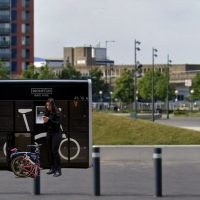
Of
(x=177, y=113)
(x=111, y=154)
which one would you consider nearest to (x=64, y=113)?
(x=111, y=154)

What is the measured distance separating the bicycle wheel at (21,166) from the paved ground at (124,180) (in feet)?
1.01

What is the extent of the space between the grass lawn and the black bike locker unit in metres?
6.01

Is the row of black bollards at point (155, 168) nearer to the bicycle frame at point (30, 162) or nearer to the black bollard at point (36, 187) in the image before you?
the black bollard at point (36, 187)

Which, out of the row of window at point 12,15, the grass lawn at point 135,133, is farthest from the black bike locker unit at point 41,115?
the row of window at point 12,15

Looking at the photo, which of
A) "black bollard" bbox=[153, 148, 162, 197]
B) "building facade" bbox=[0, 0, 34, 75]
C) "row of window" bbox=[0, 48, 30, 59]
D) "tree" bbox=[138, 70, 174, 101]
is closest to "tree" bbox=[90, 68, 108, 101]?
"tree" bbox=[138, 70, 174, 101]

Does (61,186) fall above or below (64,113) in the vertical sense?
below

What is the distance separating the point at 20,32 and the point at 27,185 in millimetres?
127856

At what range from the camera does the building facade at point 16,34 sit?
138750mm

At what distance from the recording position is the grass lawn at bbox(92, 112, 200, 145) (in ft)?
A: 70.0

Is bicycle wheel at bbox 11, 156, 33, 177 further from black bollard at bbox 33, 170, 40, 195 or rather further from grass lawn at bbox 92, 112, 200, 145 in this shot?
grass lawn at bbox 92, 112, 200, 145

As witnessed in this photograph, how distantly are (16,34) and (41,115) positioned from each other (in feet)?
414

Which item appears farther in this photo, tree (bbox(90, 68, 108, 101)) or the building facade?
the building facade

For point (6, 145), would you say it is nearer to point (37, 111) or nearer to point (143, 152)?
point (37, 111)

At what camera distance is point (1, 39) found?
139250 mm
